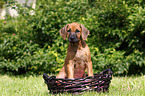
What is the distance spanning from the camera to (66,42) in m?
6.73

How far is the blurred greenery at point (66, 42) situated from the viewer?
6211 millimetres

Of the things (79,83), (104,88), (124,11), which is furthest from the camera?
(124,11)

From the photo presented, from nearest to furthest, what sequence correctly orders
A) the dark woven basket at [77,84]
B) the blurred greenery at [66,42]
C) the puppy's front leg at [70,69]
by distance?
1. the dark woven basket at [77,84]
2. the puppy's front leg at [70,69]
3. the blurred greenery at [66,42]

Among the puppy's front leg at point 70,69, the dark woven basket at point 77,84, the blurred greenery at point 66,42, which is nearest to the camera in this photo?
the dark woven basket at point 77,84

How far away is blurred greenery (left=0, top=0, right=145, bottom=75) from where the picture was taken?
621cm

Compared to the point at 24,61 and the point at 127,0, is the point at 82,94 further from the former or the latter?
the point at 127,0

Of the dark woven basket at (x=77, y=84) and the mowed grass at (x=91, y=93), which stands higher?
the dark woven basket at (x=77, y=84)

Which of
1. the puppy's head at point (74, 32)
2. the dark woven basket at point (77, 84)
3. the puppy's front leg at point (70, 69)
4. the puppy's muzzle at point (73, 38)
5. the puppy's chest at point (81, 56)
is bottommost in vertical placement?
the dark woven basket at point (77, 84)

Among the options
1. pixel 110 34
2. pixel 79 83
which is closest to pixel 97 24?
pixel 110 34

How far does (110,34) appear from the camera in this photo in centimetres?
657

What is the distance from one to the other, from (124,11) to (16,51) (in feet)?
12.6

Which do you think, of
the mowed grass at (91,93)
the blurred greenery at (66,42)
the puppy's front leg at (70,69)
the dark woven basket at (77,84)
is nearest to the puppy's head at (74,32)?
the puppy's front leg at (70,69)

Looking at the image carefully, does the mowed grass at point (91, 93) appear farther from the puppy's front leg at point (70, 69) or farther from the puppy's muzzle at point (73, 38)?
the puppy's muzzle at point (73, 38)

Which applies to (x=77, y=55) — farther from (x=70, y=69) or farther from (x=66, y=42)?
(x=66, y=42)
